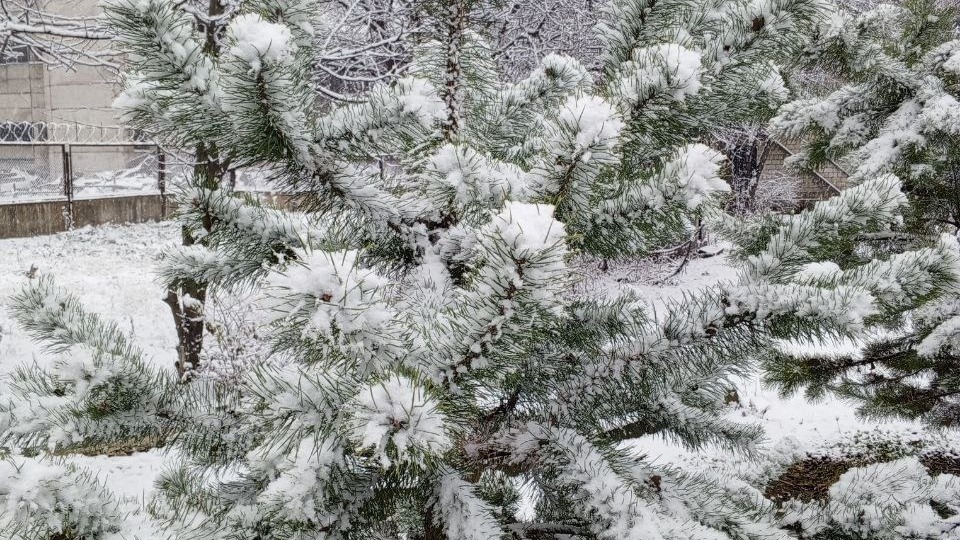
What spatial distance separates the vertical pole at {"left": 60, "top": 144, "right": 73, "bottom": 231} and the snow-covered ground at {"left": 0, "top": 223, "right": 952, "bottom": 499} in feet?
0.96

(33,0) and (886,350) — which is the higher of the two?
(33,0)

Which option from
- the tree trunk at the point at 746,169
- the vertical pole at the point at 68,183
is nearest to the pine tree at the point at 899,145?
the tree trunk at the point at 746,169

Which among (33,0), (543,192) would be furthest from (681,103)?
(33,0)

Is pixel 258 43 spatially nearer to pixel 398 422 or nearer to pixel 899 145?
pixel 398 422

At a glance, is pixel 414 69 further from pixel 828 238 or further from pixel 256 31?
pixel 828 238

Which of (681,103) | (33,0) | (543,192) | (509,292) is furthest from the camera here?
(33,0)

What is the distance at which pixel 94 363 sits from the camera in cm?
107

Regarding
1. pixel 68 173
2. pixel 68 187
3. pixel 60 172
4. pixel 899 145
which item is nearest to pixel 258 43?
pixel 899 145

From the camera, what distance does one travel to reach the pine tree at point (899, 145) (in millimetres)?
3070

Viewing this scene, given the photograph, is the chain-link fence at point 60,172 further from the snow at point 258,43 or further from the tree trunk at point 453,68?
the snow at point 258,43

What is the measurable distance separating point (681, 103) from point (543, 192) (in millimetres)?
333

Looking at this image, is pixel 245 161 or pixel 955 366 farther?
pixel 955 366

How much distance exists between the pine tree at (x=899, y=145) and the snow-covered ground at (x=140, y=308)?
659mm

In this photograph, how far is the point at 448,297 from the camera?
1219 mm
